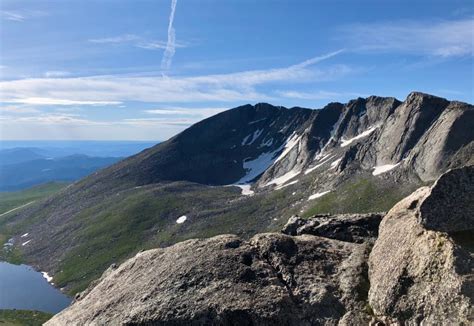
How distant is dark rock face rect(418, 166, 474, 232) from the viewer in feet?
60.5

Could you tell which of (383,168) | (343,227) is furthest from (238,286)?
(383,168)

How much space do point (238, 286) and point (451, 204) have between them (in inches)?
417

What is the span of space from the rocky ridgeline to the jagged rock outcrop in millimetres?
40

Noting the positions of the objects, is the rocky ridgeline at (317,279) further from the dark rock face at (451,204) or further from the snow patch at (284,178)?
the snow patch at (284,178)

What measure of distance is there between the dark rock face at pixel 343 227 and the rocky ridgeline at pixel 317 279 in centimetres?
249

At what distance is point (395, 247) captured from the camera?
20.3 m

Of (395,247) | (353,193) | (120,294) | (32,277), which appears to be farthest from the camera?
(32,277)

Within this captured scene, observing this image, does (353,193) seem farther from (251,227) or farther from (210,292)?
(210,292)

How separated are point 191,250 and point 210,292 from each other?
3883mm

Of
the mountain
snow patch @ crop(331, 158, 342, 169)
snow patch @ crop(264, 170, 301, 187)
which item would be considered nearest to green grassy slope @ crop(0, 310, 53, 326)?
the mountain

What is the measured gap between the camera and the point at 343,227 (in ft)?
92.4

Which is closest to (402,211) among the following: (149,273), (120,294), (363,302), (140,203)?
(363,302)

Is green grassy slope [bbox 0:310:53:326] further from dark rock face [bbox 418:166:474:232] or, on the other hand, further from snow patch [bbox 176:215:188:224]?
dark rock face [bbox 418:166:474:232]

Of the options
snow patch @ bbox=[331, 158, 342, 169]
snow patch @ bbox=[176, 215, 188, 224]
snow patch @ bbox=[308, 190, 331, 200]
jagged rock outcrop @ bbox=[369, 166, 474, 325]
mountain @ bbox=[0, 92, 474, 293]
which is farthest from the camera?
snow patch @ bbox=[331, 158, 342, 169]
